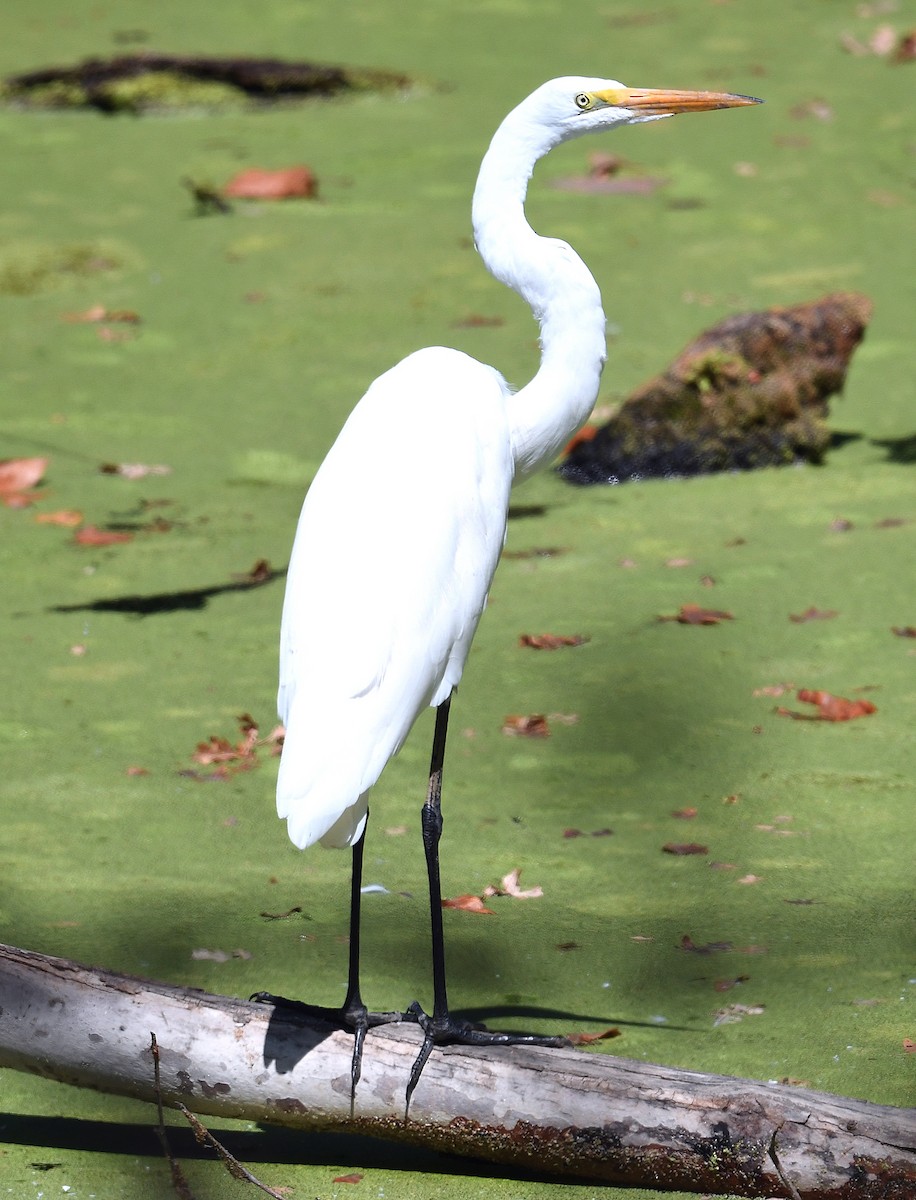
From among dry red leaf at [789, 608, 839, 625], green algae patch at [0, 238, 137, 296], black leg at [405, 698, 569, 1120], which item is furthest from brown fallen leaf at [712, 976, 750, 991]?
green algae patch at [0, 238, 137, 296]

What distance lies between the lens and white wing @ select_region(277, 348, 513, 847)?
1921 mm

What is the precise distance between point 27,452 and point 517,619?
179 centimetres

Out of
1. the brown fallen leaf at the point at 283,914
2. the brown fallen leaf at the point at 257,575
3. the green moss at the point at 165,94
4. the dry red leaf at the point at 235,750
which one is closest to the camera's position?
the brown fallen leaf at the point at 283,914

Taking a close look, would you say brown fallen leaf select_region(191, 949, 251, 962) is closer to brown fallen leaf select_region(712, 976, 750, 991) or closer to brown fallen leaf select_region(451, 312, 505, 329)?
brown fallen leaf select_region(712, 976, 750, 991)

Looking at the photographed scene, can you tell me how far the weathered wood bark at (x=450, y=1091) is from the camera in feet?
5.62

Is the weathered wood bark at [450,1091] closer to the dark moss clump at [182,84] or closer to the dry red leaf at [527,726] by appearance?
the dry red leaf at [527,726]

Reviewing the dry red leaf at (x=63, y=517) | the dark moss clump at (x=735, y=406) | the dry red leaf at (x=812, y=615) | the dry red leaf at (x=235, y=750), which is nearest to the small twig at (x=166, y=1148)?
the dry red leaf at (x=235, y=750)

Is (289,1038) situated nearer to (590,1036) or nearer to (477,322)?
(590,1036)

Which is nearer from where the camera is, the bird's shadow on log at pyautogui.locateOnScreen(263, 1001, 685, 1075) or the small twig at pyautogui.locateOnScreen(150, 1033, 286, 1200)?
the small twig at pyautogui.locateOnScreen(150, 1033, 286, 1200)

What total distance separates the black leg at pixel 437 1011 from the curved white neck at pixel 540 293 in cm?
47

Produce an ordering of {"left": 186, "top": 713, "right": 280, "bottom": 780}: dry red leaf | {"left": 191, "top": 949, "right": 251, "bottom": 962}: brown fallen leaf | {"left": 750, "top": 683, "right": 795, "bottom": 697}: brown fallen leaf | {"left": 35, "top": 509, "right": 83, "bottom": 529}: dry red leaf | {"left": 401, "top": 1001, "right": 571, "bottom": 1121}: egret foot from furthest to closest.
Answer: {"left": 35, "top": 509, "right": 83, "bottom": 529}: dry red leaf, {"left": 750, "top": 683, "right": 795, "bottom": 697}: brown fallen leaf, {"left": 186, "top": 713, "right": 280, "bottom": 780}: dry red leaf, {"left": 191, "top": 949, "right": 251, "bottom": 962}: brown fallen leaf, {"left": 401, "top": 1001, "right": 571, "bottom": 1121}: egret foot

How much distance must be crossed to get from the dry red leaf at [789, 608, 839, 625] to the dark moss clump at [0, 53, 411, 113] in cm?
448

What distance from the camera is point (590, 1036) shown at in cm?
217

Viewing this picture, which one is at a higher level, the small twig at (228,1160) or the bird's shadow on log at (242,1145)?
the small twig at (228,1160)
